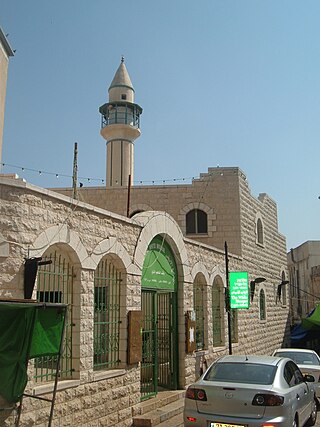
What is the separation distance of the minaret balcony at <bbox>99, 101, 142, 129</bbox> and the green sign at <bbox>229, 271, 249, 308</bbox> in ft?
46.5

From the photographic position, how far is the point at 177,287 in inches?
487

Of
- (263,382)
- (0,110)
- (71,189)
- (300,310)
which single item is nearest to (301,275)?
(300,310)

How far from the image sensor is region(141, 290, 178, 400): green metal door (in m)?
10.8

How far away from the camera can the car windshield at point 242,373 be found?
7035mm

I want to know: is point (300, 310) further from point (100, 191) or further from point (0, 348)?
point (0, 348)

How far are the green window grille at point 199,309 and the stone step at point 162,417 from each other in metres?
3.31

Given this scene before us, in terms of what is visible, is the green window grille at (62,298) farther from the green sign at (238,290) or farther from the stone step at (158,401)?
the green sign at (238,290)

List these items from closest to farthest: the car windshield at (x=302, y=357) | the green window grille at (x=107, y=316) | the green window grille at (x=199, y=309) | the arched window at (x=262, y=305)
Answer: the green window grille at (x=107, y=316) < the car windshield at (x=302, y=357) < the green window grille at (x=199, y=309) < the arched window at (x=262, y=305)

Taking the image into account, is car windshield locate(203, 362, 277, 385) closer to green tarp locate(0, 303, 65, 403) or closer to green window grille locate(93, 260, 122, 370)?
green window grille locate(93, 260, 122, 370)

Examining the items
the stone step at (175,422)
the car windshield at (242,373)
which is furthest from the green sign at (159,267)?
the car windshield at (242,373)

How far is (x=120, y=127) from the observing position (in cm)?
2767

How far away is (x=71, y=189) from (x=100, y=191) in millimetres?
1278

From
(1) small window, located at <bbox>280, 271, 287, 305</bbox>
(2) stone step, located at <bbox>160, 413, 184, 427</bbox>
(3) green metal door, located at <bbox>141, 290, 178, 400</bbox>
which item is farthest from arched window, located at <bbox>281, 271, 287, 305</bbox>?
(2) stone step, located at <bbox>160, 413, 184, 427</bbox>

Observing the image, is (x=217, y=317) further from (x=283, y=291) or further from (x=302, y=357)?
(x=283, y=291)
